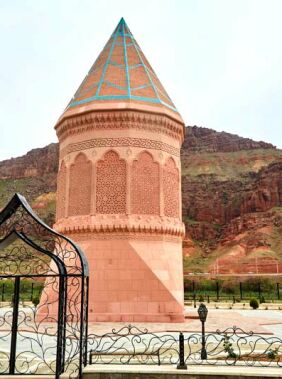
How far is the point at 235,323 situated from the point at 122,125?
23.0 ft

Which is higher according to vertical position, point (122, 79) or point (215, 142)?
point (215, 142)

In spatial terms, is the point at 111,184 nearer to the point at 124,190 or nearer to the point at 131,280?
the point at 124,190

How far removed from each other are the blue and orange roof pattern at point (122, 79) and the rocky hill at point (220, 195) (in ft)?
153

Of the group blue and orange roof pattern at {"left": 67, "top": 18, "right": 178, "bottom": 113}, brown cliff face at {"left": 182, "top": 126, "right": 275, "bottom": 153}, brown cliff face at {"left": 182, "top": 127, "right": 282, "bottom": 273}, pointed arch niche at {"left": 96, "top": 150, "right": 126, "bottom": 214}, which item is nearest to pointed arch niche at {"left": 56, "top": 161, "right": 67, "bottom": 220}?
pointed arch niche at {"left": 96, "top": 150, "right": 126, "bottom": 214}

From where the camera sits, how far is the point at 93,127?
1355cm

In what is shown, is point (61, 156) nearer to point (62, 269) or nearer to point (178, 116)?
point (178, 116)

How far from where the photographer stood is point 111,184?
13062mm

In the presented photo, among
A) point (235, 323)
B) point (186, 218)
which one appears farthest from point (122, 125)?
point (186, 218)

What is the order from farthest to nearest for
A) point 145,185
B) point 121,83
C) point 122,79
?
point 122,79 < point 121,83 < point 145,185

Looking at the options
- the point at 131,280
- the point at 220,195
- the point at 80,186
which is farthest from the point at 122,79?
the point at 220,195

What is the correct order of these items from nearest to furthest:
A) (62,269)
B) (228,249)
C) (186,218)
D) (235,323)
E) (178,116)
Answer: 1. (62,269)
2. (235,323)
3. (178,116)
4. (228,249)
5. (186,218)

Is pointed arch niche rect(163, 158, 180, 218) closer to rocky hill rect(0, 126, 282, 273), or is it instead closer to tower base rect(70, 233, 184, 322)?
tower base rect(70, 233, 184, 322)

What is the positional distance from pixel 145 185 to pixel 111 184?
3.58 feet

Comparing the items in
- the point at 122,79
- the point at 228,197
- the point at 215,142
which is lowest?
the point at 122,79
